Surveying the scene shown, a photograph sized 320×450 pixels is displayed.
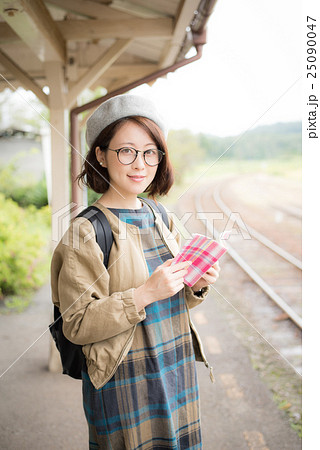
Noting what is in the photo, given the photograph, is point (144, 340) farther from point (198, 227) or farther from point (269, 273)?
point (269, 273)

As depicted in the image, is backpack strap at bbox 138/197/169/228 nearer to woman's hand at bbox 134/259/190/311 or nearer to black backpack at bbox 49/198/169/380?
black backpack at bbox 49/198/169/380

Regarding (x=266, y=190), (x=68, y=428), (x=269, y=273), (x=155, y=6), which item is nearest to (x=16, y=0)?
(x=155, y=6)

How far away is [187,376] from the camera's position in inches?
32.6

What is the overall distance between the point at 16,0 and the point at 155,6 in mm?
706

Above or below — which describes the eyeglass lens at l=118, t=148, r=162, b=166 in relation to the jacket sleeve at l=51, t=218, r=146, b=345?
above

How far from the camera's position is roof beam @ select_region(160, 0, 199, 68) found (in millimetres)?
1249

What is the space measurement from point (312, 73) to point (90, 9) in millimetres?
911

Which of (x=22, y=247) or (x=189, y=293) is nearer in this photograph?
(x=189, y=293)

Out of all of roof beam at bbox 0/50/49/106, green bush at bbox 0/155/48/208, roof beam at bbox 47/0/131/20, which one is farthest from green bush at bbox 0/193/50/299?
roof beam at bbox 47/0/131/20

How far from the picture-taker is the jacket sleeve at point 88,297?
0.67 metres

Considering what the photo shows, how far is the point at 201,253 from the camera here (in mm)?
708

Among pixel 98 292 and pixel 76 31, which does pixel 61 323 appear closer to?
pixel 98 292

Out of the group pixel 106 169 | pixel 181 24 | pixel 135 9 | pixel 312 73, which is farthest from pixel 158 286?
pixel 135 9

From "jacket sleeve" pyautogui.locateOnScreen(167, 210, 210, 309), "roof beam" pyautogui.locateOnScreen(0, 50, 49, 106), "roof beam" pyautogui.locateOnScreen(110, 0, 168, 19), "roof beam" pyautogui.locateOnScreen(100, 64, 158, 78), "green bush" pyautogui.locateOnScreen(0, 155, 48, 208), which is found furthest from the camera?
"roof beam" pyautogui.locateOnScreen(100, 64, 158, 78)
